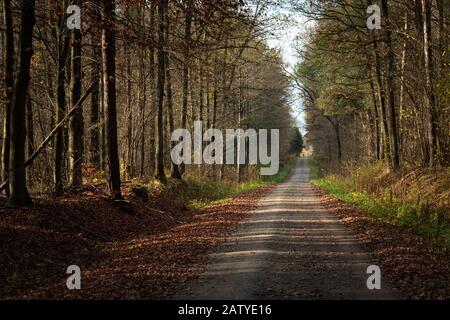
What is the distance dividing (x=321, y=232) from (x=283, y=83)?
35144mm

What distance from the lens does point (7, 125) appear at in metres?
12.8

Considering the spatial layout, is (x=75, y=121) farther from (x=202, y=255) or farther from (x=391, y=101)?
(x=391, y=101)

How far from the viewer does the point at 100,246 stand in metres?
11.1

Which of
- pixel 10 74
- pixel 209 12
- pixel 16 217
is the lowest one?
pixel 16 217

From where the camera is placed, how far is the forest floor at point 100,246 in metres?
7.55

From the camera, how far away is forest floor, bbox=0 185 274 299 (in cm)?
755

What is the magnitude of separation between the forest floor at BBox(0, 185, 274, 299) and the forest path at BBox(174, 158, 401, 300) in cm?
48

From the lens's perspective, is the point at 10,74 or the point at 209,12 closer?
the point at 209,12

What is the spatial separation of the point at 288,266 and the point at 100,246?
4569 millimetres

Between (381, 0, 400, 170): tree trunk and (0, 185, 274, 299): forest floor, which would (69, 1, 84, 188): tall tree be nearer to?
(0, 185, 274, 299): forest floor

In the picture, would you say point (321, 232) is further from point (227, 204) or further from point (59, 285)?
point (227, 204)

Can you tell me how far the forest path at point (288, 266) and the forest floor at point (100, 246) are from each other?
475 millimetres

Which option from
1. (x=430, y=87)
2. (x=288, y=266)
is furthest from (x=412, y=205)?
(x=288, y=266)
